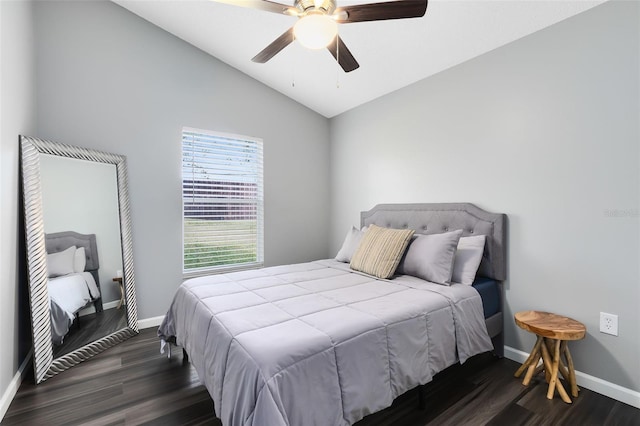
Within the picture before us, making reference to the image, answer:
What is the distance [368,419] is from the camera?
67.0 inches

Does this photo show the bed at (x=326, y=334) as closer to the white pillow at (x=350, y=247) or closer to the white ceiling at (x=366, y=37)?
the white pillow at (x=350, y=247)

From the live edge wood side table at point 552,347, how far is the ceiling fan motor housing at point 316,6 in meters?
2.28

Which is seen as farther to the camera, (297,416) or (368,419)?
(368,419)

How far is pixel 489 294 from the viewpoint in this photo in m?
2.36

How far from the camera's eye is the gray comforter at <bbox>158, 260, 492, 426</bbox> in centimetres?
124

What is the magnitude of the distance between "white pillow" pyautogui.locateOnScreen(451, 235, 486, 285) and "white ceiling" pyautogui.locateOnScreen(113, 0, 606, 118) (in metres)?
1.61

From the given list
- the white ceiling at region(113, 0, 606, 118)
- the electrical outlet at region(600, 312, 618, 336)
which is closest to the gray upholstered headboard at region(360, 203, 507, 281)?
A: the electrical outlet at region(600, 312, 618, 336)

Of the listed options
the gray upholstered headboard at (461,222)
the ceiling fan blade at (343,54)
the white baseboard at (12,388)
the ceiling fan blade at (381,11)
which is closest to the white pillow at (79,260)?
the white baseboard at (12,388)

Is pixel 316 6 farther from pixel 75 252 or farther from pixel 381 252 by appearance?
pixel 75 252

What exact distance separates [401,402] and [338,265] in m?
1.35

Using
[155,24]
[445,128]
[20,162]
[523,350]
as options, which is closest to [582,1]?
[445,128]

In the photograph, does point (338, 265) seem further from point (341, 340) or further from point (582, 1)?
point (582, 1)

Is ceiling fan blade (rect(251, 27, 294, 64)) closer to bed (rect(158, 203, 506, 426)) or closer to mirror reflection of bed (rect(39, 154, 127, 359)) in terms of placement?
bed (rect(158, 203, 506, 426))

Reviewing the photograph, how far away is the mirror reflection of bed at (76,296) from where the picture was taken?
226cm
